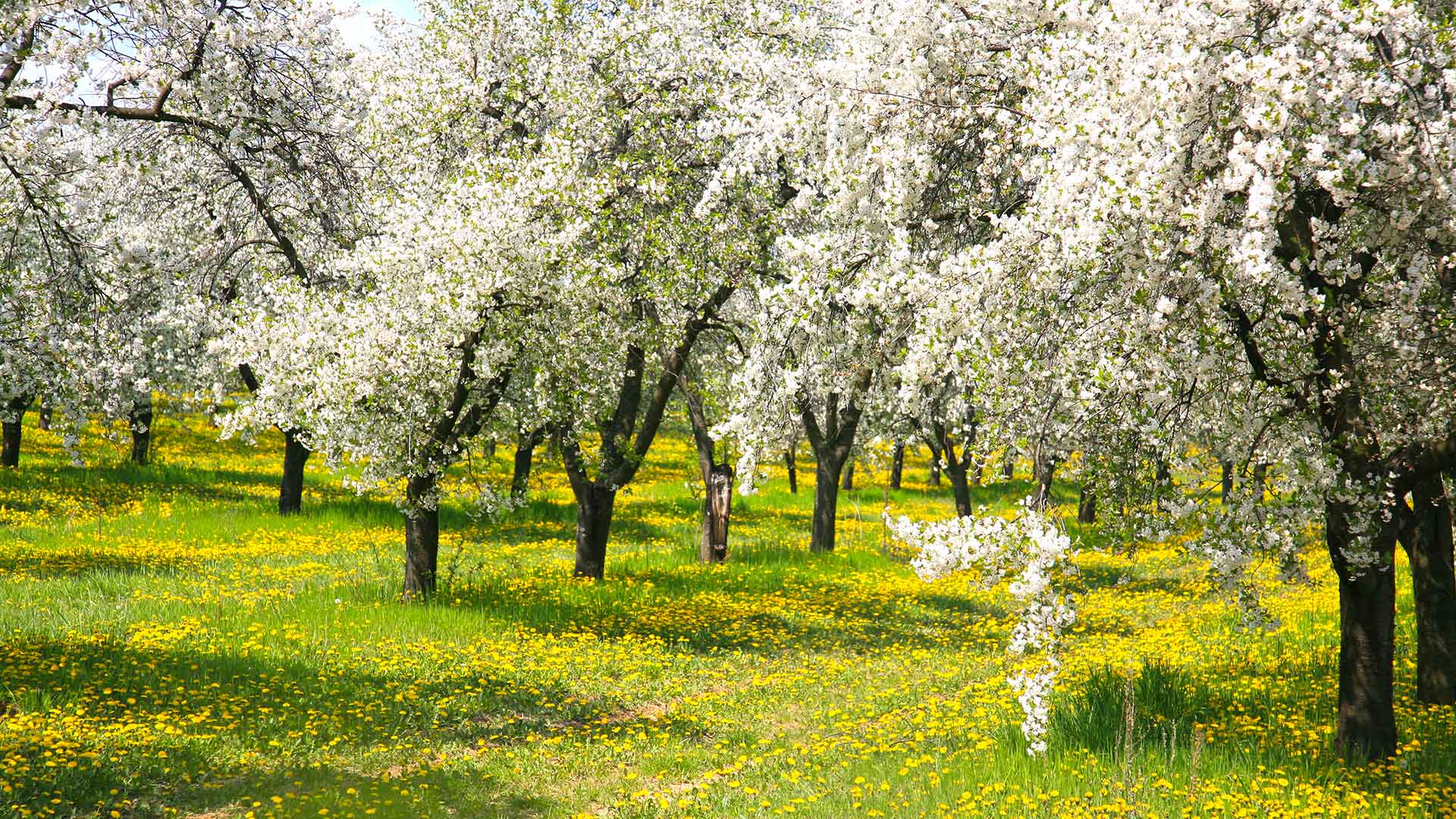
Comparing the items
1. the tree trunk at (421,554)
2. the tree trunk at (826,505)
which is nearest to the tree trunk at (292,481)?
the tree trunk at (421,554)

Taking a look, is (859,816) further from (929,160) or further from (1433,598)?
(1433,598)

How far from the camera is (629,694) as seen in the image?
11.2 meters

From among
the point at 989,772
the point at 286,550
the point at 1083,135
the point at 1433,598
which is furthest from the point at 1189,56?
the point at 286,550

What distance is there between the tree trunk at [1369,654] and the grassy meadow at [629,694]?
239 mm

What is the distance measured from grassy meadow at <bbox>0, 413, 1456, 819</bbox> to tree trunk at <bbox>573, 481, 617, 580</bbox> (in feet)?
2.03

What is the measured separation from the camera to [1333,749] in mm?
7617

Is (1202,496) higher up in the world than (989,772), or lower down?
higher up

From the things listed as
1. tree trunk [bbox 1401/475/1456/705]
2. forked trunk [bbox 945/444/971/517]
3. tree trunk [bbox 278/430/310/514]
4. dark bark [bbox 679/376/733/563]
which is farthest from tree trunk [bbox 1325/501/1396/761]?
tree trunk [bbox 278/430/310/514]

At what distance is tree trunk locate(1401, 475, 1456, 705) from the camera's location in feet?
31.0

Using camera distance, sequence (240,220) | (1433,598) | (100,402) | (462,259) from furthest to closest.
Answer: (240,220) → (462,259) → (100,402) → (1433,598)

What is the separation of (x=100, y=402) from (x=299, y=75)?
390 cm

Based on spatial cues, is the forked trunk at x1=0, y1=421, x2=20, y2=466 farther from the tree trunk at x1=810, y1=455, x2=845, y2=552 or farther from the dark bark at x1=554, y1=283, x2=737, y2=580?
the tree trunk at x1=810, y1=455, x2=845, y2=552

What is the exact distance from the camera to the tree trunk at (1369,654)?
23.6 ft

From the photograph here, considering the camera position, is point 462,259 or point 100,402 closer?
point 100,402
